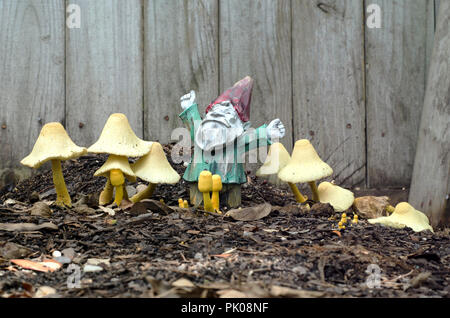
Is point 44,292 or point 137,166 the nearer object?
point 44,292

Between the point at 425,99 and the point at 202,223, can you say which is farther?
the point at 425,99

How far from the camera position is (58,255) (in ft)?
8.38

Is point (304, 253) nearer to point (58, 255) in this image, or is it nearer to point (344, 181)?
point (58, 255)

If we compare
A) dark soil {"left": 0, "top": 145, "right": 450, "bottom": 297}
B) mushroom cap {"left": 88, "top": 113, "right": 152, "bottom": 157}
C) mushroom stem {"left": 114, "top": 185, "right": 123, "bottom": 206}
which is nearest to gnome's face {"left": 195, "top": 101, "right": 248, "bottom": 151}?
mushroom cap {"left": 88, "top": 113, "right": 152, "bottom": 157}

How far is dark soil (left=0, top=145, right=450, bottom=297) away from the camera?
2117 mm

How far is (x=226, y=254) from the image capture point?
2.54m

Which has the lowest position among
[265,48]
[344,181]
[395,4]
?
[344,181]

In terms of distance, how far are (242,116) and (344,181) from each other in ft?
4.12

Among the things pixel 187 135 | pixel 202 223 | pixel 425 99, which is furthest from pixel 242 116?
pixel 425 99

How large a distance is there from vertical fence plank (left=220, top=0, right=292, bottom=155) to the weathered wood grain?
3.20 ft

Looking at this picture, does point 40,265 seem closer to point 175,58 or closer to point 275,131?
point 275,131

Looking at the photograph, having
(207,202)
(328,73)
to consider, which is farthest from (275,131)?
(328,73)

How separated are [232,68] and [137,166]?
1.28 m

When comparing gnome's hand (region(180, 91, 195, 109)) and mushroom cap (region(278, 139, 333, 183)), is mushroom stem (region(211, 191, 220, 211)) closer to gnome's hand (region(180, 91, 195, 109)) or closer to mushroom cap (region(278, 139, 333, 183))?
mushroom cap (region(278, 139, 333, 183))
